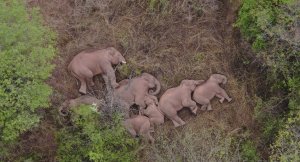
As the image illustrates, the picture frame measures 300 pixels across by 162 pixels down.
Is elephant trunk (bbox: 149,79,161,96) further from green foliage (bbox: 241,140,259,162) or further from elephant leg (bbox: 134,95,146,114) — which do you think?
green foliage (bbox: 241,140,259,162)

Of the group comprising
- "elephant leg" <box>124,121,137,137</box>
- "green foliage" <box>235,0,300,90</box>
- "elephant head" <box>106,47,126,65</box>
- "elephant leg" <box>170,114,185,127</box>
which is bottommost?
"elephant leg" <box>170,114,185,127</box>

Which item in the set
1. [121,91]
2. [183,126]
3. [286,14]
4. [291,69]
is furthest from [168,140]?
[286,14]

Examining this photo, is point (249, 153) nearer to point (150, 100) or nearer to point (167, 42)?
point (150, 100)

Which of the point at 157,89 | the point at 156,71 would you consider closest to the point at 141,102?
the point at 157,89

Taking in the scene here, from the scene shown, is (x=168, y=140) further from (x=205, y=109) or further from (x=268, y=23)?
(x=268, y=23)

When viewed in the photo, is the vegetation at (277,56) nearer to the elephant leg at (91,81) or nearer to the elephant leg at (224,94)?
the elephant leg at (224,94)

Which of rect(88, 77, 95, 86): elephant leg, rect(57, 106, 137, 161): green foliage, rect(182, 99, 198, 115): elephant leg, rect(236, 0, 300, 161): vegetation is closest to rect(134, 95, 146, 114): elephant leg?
rect(57, 106, 137, 161): green foliage
